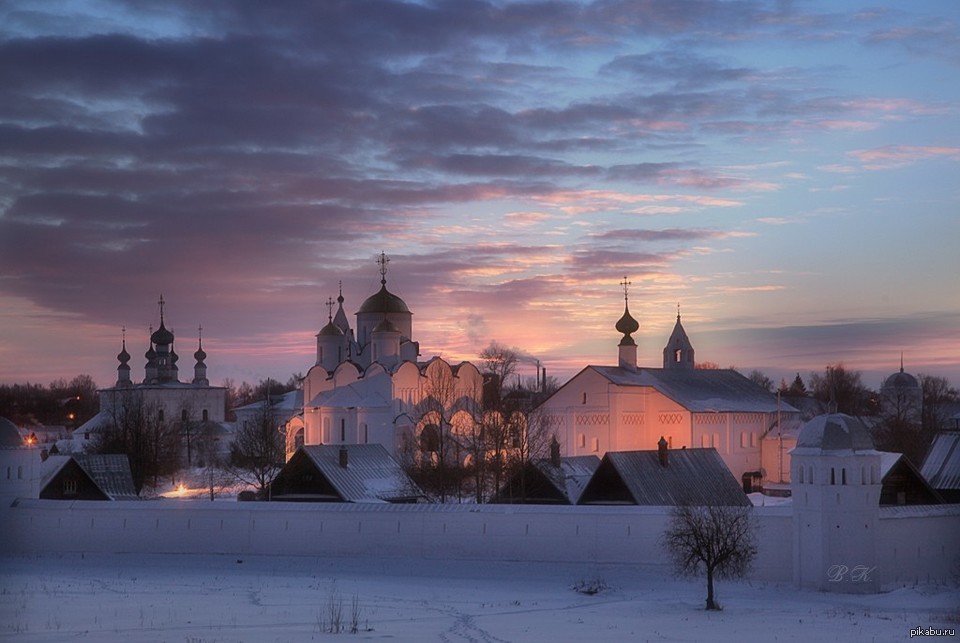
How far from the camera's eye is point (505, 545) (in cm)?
2839

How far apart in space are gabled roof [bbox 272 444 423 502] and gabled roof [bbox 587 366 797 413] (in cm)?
1818

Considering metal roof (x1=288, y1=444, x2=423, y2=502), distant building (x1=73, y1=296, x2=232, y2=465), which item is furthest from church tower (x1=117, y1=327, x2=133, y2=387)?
metal roof (x1=288, y1=444, x2=423, y2=502)

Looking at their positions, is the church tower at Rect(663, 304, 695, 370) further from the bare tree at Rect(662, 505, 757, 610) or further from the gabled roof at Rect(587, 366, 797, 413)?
the bare tree at Rect(662, 505, 757, 610)

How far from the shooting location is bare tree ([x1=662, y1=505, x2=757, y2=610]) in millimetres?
24812

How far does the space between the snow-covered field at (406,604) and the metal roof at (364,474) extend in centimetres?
489

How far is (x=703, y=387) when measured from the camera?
58.6m

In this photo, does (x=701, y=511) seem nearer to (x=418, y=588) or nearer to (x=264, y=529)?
(x=418, y=588)

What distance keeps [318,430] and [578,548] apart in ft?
86.1

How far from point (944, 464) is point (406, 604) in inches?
647

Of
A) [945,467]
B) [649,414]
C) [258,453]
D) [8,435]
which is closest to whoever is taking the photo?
[8,435]

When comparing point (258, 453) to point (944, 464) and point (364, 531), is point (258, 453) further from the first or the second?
point (944, 464)

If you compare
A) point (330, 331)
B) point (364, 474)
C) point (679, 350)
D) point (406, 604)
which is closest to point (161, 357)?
point (330, 331)

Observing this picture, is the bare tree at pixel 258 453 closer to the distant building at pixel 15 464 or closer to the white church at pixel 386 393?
the white church at pixel 386 393

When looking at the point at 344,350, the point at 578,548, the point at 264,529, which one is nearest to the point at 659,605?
the point at 578,548
